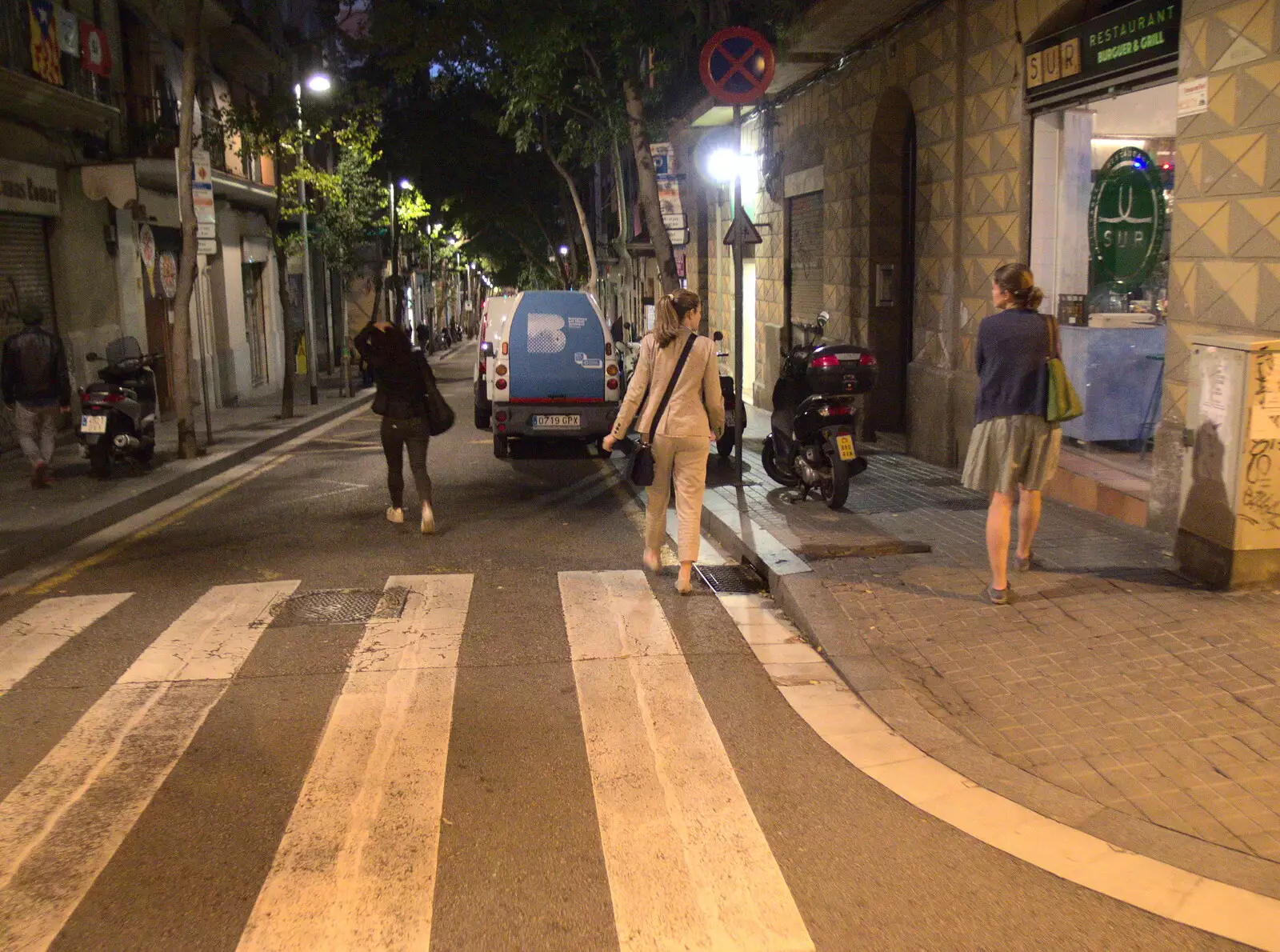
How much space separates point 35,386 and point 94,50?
324 inches

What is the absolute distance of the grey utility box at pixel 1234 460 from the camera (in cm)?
611

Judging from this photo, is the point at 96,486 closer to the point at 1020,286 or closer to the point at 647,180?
the point at 647,180

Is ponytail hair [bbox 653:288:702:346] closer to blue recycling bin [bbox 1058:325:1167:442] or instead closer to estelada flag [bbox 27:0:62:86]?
blue recycling bin [bbox 1058:325:1167:442]

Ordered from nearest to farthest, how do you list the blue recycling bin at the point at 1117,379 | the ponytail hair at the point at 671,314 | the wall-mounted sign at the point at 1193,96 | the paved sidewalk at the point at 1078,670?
the paved sidewalk at the point at 1078,670
the ponytail hair at the point at 671,314
the wall-mounted sign at the point at 1193,96
the blue recycling bin at the point at 1117,379

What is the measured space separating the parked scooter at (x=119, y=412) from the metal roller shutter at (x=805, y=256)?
8.57 meters

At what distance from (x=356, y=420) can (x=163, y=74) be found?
7300 mm

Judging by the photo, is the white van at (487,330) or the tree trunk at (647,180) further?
the tree trunk at (647,180)

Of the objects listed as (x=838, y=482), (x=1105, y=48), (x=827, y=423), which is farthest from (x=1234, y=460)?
(x=1105, y=48)

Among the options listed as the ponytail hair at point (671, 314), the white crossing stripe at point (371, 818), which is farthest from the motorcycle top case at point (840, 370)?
the white crossing stripe at point (371, 818)

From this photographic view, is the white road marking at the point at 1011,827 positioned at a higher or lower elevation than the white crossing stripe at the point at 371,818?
lower

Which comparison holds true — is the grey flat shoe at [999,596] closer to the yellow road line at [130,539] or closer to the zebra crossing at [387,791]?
the zebra crossing at [387,791]

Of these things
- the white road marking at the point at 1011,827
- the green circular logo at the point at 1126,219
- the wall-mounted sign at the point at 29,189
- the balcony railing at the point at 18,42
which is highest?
the balcony railing at the point at 18,42

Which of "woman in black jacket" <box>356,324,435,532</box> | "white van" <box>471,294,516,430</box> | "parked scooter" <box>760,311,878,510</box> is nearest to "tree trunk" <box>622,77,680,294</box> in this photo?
"white van" <box>471,294,516,430</box>

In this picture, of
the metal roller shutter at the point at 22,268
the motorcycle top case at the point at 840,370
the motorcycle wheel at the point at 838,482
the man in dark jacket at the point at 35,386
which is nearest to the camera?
the motorcycle wheel at the point at 838,482
